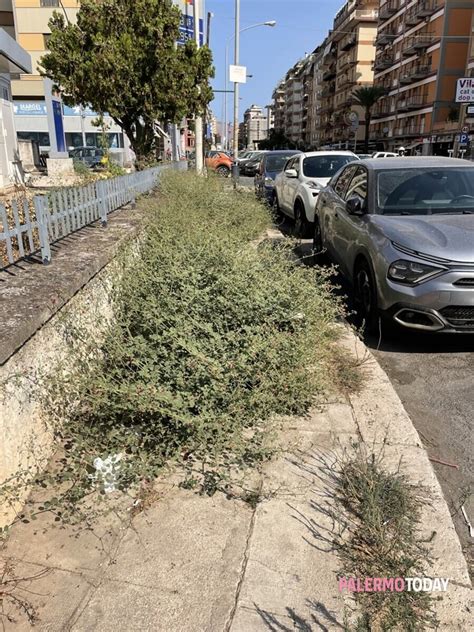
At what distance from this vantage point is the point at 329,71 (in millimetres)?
97625

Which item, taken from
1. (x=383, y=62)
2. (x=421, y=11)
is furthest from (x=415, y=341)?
(x=383, y=62)

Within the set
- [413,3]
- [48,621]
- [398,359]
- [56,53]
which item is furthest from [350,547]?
[413,3]

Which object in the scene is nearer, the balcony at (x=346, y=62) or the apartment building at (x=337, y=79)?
the apartment building at (x=337, y=79)

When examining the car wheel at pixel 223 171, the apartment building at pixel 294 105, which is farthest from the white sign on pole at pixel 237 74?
the apartment building at pixel 294 105

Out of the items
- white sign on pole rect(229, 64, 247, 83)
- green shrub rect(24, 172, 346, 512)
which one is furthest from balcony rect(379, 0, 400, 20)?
green shrub rect(24, 172, 346, 512)

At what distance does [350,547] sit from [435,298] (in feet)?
8.49

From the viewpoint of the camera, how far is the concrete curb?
6.72 feet

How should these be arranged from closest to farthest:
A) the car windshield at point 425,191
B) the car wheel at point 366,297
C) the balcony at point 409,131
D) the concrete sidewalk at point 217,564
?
the concrete sidewalk at point 217,564 < the car wheel at point 366,297 < the car windshield at point 425,191 < the balcony at point 409,131

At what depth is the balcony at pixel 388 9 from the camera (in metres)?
69.2

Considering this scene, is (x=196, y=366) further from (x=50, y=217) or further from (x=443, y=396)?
(x=50, y=217)

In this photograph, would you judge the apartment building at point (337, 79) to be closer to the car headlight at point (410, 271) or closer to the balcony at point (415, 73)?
the balcony at point (415, 73)

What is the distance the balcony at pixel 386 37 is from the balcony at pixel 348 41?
9027mm

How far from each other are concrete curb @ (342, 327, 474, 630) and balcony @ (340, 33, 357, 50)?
9244cm

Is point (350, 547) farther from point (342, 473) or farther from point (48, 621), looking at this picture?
point (48, 621)
